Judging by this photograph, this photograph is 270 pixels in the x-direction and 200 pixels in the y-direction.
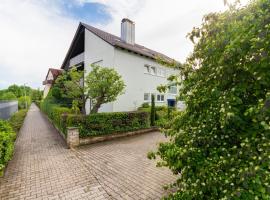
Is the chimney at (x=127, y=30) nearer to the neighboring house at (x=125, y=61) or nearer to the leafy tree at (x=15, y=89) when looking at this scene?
the neighboring house at (x=125, y=61)

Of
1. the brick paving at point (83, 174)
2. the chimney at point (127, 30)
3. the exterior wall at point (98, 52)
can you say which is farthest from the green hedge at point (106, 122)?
the chimney at point (127, 30)

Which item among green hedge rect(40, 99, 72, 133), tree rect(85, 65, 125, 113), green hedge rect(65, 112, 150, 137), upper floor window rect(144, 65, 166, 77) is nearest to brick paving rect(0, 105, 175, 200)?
green hedge rect(65, 112, 150, 137)

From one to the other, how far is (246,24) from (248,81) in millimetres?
740

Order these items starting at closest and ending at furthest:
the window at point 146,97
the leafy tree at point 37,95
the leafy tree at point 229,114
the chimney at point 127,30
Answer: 1. the leafy tree at point 229,114
2. the chimney at point 127,30
3. the window at point 146,97
4. the leafy tree at point 37,95

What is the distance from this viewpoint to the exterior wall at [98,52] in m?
14.2

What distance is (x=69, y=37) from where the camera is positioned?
20.4 metres

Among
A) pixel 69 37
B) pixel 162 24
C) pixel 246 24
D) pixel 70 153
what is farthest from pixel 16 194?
pixel 69 37

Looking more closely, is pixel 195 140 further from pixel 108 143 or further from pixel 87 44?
pixel 87 44

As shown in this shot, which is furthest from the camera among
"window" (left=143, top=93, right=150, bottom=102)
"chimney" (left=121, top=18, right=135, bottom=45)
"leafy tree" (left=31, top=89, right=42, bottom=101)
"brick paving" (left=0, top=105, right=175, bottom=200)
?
"leafy tree" (left=31, top=89, right=42, bottom=101)

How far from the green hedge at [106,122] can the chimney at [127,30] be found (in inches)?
366

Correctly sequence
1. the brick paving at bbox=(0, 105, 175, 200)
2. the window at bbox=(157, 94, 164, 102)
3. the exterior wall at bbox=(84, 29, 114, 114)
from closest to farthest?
the brick paving at bbox=(0, 105, 175, 200) < the exterior wall at bbox=(84, 29, 114, 114) < the window at bbox=(157, 94, 164, 102)

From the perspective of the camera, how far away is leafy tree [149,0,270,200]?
1.85 m

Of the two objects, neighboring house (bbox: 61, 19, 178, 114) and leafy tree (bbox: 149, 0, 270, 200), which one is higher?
neighboring house (bbox: 61, 19, 178, 114)

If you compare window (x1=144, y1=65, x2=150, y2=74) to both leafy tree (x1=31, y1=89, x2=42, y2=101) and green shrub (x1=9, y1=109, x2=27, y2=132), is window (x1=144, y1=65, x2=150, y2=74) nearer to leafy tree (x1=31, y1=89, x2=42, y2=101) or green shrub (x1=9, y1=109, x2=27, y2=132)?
green shrub (x1=9, y1=109, x2=27, y2=132)
